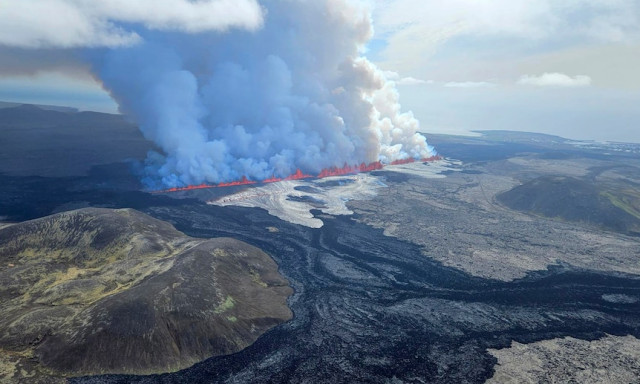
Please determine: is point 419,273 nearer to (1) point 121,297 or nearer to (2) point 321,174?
(1) point 121,297

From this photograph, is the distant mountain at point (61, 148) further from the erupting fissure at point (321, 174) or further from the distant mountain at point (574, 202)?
the distant mountain at point (574, 202)

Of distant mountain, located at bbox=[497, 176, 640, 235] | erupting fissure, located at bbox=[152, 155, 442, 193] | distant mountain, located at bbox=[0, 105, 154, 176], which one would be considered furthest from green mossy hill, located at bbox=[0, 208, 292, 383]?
distant mountain, located at bbox=[497, 176, 640, 235]

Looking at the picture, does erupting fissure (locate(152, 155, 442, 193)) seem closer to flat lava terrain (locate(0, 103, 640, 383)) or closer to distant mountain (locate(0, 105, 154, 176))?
flat lava terrain (locate(0, 103, 640, 383))

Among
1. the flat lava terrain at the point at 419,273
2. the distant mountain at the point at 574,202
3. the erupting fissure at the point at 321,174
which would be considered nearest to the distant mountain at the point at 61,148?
the flat lava terrain at the point at 419,273

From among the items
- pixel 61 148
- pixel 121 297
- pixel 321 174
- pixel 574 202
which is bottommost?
pixel 121 297

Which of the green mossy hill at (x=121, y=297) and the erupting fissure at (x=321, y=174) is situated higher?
the erupting fissure at (x=321, y=174)

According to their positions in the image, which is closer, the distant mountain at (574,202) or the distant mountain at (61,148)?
the distant mountain at (574,202)

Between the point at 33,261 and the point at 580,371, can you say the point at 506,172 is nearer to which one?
the point at 580,371

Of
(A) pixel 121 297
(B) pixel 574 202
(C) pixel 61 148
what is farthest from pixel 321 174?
(C) pixel 61 148
